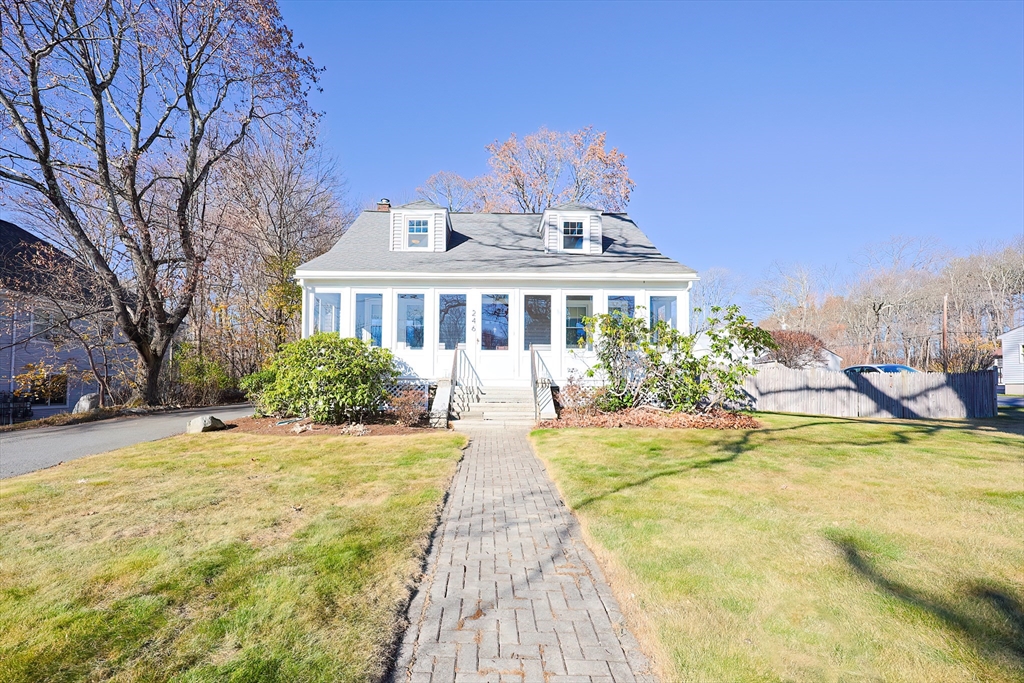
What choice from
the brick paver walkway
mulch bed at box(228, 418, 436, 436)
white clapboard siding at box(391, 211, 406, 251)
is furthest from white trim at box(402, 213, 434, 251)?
the brick paver walkway

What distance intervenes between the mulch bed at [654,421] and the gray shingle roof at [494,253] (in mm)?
4806

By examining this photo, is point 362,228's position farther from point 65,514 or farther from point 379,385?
point 65,514

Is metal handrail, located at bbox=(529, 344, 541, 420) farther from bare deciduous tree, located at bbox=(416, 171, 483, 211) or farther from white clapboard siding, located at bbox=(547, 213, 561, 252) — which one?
bare deciduous tree, located at bbox=(416, 171, 483, 211)

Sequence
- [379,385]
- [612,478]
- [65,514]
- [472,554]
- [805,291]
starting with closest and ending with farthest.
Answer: [472,554] → [65,514] → [612,478] → [379,385] → [805,291]

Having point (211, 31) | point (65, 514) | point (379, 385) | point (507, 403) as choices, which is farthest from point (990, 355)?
point (211, 31)

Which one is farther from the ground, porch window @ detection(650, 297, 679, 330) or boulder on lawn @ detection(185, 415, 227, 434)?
porch window @ detection(650, 297, 679, 330)

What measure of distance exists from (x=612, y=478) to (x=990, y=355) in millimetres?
19698

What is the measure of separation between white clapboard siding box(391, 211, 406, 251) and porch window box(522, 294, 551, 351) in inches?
186

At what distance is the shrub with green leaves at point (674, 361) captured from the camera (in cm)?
1151

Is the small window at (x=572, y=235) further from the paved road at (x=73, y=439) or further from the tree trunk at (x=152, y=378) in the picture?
the tree trunk at (x=152, y=378)

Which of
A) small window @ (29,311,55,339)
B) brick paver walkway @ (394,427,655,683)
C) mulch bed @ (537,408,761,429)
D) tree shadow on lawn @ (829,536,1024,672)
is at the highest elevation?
small window @ (29,311,55,339)

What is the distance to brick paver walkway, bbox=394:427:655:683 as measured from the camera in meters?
2.38

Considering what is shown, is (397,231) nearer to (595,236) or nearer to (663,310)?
(595,236)

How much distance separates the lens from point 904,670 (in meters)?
2.30
